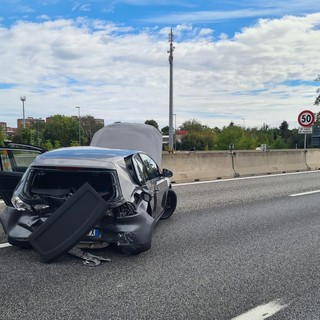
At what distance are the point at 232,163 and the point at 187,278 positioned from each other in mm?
10883

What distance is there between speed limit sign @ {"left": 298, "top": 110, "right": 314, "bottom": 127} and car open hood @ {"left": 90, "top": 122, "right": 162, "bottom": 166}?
1203cm

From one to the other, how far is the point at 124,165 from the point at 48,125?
108230 mm

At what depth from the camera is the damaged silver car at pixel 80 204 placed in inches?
187

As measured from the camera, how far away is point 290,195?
10.8 meters

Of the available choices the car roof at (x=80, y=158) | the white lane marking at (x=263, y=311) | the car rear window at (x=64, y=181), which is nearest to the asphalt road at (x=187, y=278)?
the white lane marking at (x=263, y=311)

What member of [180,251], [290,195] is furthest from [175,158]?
[180,251]

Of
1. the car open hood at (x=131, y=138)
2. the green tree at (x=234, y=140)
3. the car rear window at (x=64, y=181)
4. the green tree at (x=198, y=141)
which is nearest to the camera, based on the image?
the car rear window at (x=64, y=181)

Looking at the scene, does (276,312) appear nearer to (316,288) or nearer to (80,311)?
(316,288)

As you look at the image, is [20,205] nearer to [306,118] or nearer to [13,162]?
[13,162]

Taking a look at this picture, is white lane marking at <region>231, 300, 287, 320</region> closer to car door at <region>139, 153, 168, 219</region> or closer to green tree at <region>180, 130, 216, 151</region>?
car door at <region>139, 153, 168, 219</region>

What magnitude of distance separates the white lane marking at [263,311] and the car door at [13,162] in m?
4.06

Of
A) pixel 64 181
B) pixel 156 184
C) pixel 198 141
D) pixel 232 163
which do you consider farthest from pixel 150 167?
pixel 198 141

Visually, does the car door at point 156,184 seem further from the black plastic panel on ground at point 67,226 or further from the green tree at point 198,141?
the green tree at point 198,141

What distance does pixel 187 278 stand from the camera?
14.7ft
